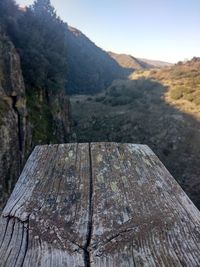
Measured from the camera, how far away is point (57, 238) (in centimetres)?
83

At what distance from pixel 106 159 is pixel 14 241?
534mm

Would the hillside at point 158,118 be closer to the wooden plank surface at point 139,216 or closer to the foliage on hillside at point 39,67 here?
the foliage on hillside at point 39,67

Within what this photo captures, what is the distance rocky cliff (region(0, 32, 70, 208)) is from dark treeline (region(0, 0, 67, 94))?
1.07 meters

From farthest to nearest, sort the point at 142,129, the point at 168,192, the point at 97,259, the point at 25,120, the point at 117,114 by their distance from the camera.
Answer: the point at 117,114
the point at 142,129
the point at 25,120
the point at 168,192
the point at 97,259

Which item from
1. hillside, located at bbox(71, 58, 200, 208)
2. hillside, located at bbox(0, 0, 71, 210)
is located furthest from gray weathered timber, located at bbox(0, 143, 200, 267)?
hillside, located at bbox(71, 58, 200, 208)

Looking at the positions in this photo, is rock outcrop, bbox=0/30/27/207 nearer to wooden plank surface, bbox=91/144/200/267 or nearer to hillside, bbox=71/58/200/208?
wooden plank surface, bbox=91/144/200/267

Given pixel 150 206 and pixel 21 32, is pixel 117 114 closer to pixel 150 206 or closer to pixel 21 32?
pixel 21 32

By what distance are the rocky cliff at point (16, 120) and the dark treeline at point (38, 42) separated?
41.9 inches

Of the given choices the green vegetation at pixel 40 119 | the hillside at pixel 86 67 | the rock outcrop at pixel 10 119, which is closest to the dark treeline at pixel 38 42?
the green vegetation at pixel 40 119

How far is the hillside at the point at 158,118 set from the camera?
71.9ft

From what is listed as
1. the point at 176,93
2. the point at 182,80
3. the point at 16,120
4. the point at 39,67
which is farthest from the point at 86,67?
the point at 16,120

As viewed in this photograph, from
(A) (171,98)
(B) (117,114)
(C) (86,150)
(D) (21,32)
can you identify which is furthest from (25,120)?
(A) (171,98)

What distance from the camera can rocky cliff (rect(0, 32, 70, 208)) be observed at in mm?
11164

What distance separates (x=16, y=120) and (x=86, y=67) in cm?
4190
